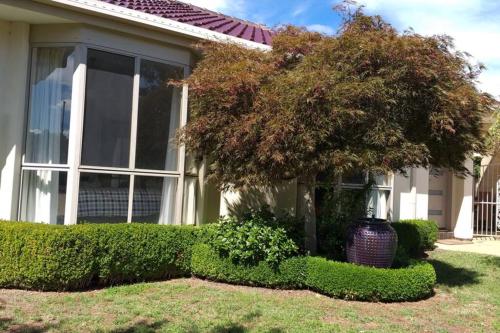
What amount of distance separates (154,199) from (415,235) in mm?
5730

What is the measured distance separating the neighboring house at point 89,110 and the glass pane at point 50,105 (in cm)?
1

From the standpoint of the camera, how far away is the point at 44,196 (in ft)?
24.2

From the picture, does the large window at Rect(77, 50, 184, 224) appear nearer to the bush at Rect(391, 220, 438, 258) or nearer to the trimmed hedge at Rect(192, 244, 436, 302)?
the trimmed hedge at Rect(192, 244, 436, 302)

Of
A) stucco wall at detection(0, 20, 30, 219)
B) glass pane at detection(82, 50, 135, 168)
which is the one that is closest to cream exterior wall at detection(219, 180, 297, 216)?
glass pane at detection(82, 50, 135, 168)

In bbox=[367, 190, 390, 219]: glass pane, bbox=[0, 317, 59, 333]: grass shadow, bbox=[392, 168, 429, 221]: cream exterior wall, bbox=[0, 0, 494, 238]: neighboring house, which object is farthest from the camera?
bbox=[392, 168, 429, 221]: cream exterior wall

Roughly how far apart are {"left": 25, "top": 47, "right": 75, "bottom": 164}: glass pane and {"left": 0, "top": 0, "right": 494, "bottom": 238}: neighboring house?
15mm

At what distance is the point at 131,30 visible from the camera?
7.53m

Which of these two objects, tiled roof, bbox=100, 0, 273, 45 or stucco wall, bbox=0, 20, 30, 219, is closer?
stucco wall, bbox=0, 20, 30, 219

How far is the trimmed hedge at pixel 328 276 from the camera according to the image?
21.9ft

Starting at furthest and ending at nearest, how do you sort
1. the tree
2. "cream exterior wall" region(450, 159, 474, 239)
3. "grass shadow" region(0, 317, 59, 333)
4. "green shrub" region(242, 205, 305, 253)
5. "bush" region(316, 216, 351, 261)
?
"cream exterior wall" region(450, 159, 474, 239) < "bush" region(316, 216, 351, 261) < "green shrub" region(242, 205, 305, 253) < the tree < "grass shadow" region(0, 317, 59, 333)

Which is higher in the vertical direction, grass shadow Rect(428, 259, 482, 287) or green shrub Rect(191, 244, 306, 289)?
green shrub Rect(191, 244, 306, 289)

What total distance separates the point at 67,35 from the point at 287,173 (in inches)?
147

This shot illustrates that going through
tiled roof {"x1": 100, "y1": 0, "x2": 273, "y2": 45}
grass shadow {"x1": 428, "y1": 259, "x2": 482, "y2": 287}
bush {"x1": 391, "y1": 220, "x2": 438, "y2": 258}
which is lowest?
grass shadow {"x1": 428, "y1": 259, "x2": 482, "y2": 287}

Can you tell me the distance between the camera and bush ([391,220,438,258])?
10.5 metres
